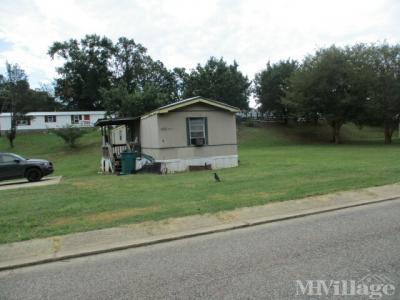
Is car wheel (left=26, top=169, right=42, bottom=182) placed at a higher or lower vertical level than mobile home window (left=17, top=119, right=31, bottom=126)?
lower

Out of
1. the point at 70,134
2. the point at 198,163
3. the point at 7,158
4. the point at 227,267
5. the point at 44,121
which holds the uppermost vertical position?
the point at 44,121

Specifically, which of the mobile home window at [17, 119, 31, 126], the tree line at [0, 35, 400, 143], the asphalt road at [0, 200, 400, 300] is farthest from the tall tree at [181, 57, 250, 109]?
the asphalt road at [0, 200, 400, 300]

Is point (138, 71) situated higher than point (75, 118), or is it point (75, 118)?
point (138, 71)

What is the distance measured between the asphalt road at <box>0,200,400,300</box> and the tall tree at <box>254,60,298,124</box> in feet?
164

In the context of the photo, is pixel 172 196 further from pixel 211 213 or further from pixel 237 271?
pixel 237 271

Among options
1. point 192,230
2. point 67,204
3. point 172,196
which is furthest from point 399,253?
point 67,204

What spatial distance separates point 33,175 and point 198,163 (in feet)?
24.3

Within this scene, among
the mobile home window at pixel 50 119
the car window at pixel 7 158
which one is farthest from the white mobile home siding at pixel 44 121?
the car window at pixel 7 158

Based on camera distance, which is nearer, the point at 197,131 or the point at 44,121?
the point at 197,131

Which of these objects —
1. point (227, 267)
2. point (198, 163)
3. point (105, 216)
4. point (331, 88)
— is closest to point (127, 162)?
point (198, 163)

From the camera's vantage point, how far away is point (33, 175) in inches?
688

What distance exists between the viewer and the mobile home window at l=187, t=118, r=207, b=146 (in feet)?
58.1

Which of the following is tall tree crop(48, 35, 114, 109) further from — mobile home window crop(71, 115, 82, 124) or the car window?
the car window

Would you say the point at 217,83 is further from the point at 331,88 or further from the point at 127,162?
the point at 127,162
